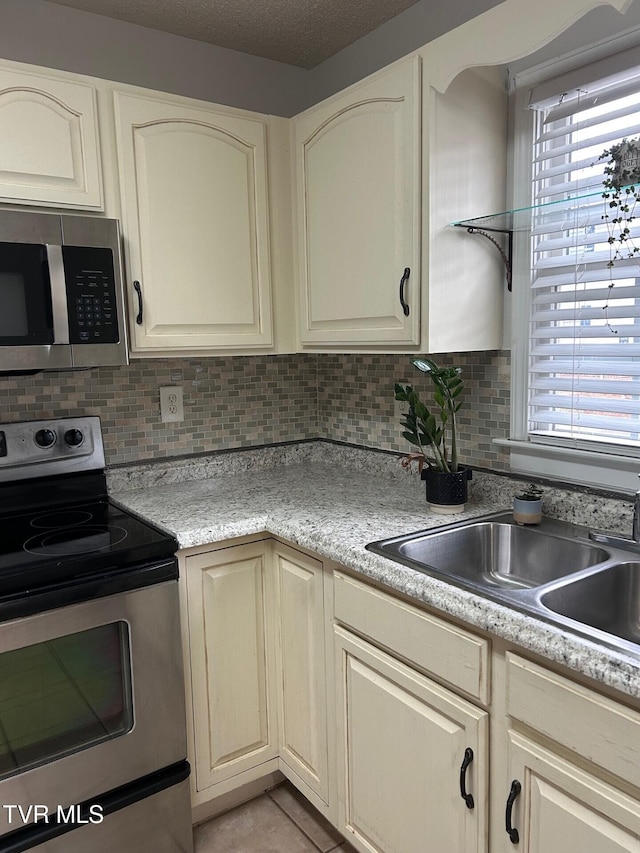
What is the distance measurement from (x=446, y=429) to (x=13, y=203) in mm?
1356

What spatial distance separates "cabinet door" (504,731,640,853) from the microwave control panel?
133 cm

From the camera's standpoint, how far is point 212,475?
2.24 meters

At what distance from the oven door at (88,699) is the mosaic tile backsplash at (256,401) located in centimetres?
70

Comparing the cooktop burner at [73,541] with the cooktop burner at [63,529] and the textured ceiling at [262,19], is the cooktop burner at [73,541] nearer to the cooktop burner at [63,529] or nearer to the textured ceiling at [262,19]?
the cooktop burner at [63,529]

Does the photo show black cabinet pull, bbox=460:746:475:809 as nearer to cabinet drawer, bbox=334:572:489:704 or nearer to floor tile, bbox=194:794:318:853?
cabinet drawer, bbox=334:572:489:704

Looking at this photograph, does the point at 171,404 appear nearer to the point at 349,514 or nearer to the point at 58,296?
the point at 58,296

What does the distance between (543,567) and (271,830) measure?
1.09 metres

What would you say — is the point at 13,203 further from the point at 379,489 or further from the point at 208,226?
the point at 379,489

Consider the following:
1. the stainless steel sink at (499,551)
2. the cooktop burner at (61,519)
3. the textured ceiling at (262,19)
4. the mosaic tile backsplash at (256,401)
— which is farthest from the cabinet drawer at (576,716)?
the textured ceiling at (262,19)

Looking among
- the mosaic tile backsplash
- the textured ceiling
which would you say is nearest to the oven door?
the mosaic tile backsplash

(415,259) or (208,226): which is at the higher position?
(208,226)

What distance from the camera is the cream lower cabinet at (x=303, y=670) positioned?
164 cm

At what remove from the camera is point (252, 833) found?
5.89 feet

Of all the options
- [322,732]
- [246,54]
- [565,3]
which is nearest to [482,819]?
[322,732]
